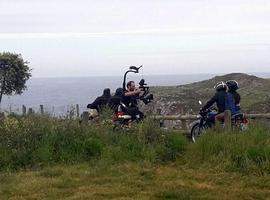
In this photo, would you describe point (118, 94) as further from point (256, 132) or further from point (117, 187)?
point (117, 187)

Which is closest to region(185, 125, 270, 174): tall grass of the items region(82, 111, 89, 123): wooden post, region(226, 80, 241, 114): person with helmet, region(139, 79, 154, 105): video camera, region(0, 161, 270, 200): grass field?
region(0, 161, 270, 200): grass field

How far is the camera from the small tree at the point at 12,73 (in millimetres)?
38281

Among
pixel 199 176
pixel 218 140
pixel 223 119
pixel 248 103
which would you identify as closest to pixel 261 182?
pixel 199 176

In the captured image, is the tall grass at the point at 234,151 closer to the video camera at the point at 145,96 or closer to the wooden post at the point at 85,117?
the wooden post at the point at 85,117

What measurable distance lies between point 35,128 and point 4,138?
0.67m

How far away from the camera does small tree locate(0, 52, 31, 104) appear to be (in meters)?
38.3

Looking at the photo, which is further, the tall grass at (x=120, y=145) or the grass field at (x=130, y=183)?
the tall grass at (x=120, y=145)

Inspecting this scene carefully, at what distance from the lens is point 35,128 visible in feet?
39.5

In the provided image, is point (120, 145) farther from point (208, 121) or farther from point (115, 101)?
point (115, 101)

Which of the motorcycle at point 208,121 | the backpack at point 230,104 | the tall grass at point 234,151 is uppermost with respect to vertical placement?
the backpack at point 230,104

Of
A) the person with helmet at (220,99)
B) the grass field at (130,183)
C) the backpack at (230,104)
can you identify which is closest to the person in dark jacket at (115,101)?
the person with helmet at (220,99)

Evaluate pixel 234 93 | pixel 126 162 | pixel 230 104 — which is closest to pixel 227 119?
pixel 230 104

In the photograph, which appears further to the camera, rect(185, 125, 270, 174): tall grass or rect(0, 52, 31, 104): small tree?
rect(0, 52, 31, 104): small tree

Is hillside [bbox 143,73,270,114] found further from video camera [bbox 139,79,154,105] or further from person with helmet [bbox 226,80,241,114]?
person with helmet [bbox 226,80,241,114]
